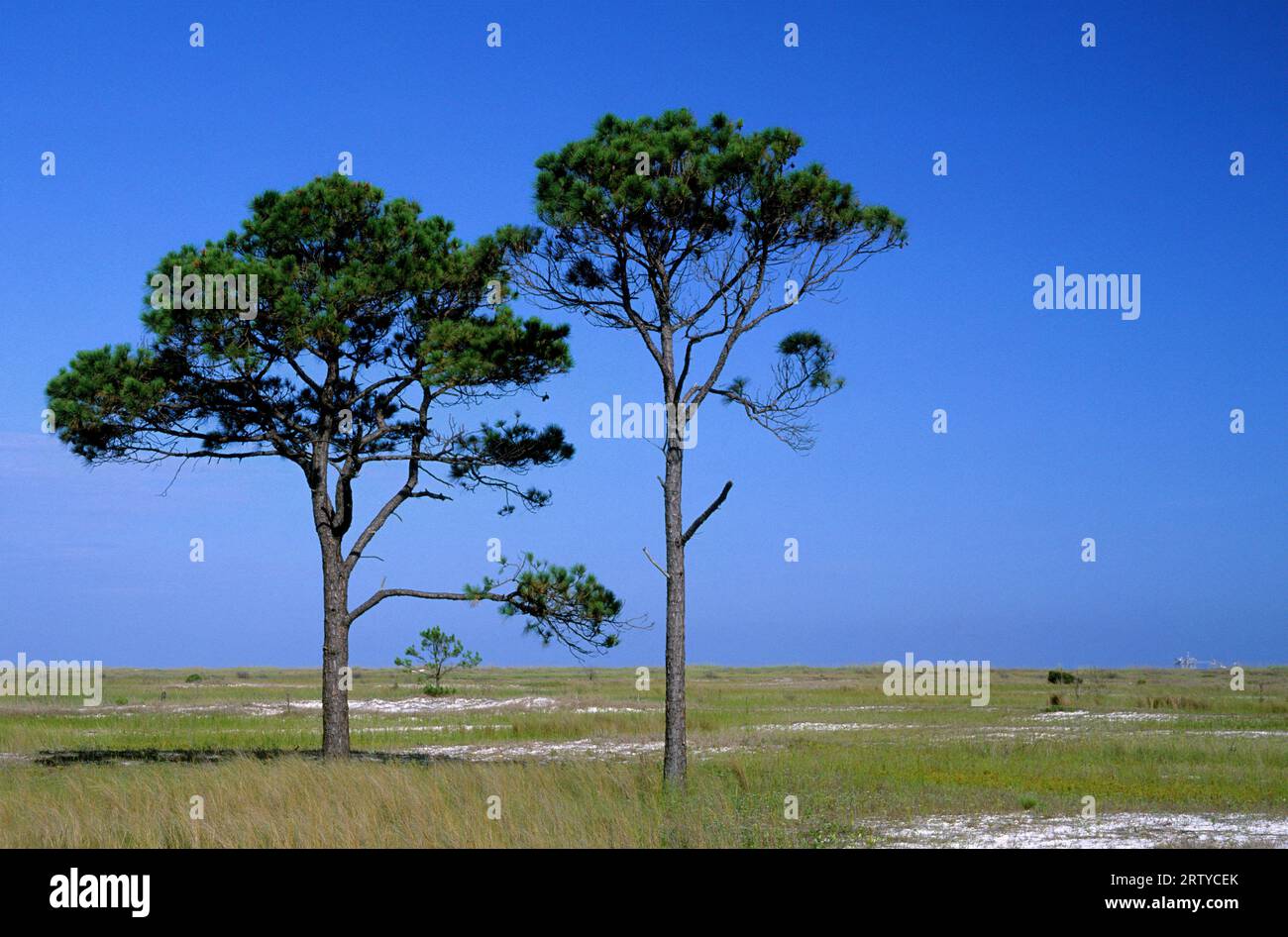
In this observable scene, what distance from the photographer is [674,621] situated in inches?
641

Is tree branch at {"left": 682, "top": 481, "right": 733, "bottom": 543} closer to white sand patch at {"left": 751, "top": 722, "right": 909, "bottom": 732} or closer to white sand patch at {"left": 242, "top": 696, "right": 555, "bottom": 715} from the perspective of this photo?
white sand patch at {"left": 751, "top": 722, "right": 909, "bottom": 732}

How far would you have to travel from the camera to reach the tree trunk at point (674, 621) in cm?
1603

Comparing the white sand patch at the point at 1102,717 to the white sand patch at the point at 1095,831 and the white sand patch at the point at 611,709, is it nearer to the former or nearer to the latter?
the white sand patch at the point at 611,709

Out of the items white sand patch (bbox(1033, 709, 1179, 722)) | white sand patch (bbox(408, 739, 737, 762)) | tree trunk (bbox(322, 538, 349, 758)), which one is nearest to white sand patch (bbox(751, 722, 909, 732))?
white sand patch (bbox(408, 739, 737, 762))

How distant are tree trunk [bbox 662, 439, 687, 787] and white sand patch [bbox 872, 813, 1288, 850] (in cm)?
349

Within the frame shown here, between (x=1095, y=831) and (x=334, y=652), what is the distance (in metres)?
14.3

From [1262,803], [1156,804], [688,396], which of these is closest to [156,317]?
[688,396]

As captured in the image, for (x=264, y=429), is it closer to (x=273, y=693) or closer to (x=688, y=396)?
(x=688, y=396)

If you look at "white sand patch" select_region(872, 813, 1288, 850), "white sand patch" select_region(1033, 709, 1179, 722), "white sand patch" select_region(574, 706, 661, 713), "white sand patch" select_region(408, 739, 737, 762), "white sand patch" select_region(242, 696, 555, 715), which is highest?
"white sand patch" select_region(872, 813, 1288, 850)

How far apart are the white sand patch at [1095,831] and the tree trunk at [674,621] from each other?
349 centimetres

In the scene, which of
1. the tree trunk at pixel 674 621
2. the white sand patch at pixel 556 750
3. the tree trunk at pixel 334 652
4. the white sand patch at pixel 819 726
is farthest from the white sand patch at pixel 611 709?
the tree trunk at pixel 674 621

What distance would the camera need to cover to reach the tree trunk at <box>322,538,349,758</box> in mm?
20609

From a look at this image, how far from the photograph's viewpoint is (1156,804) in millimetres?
16469
